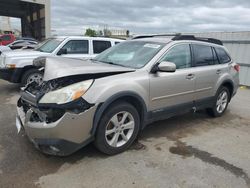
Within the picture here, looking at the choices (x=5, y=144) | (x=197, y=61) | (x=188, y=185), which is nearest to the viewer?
(x=188, y=185)

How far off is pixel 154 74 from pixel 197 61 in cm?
127

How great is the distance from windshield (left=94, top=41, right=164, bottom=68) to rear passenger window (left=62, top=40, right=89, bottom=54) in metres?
3.54

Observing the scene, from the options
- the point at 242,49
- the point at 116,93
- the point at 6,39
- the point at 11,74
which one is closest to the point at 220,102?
the point at 116,93

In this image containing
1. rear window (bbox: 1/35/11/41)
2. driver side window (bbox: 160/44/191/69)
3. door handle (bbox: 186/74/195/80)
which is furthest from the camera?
rear window (bbox: 1/35/11/41)

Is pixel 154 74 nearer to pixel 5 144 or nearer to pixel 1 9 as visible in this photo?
pixel 5 144

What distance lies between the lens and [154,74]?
3730 millimetres

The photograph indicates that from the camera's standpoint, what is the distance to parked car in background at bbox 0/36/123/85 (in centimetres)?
671

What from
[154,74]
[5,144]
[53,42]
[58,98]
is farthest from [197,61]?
[53,42]

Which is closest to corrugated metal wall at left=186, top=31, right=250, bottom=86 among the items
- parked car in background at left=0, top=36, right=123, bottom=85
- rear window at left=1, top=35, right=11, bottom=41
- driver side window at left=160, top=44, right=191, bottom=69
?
parked car in background at left=0, top=36, right=123, bottom=85

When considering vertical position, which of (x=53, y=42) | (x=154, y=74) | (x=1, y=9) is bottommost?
(x=154, y=74)

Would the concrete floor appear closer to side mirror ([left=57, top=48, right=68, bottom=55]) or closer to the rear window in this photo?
side mirror ([left=57, top=48, right=68, bottom=55])

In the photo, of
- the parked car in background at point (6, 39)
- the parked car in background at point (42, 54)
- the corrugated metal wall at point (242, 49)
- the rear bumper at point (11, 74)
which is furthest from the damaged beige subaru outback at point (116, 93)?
the parked car in background at point (6, 39)

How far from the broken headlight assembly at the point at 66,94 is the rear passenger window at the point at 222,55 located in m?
3.41

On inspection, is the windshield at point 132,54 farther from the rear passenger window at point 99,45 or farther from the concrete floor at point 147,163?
the rear passenger window at point 99,45
